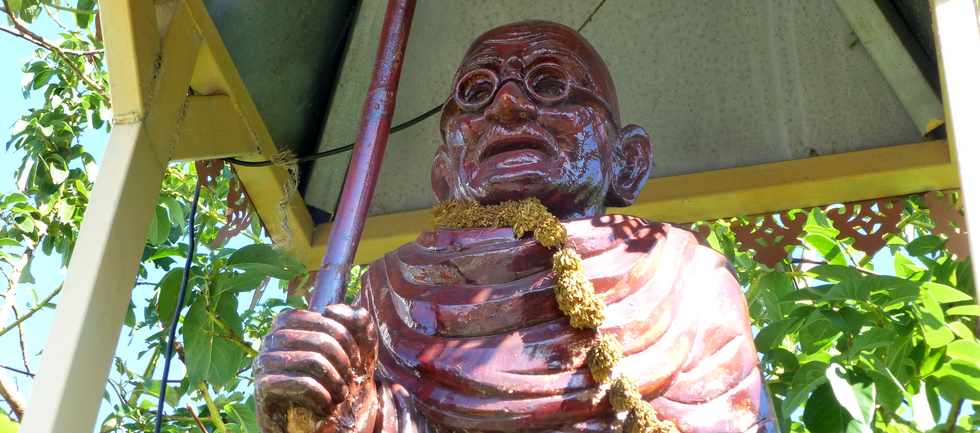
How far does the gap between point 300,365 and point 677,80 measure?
203 centimetres

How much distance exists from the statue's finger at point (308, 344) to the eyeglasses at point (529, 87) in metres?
1.01

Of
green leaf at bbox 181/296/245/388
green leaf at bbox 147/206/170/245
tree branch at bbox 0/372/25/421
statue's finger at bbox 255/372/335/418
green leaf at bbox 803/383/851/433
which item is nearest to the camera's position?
statue's finger at bbox 255/372/335/418

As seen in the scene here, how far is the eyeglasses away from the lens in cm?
282

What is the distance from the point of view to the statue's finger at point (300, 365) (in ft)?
6.33

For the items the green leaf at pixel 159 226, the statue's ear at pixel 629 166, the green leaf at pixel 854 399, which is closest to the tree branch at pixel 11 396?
the green leaf at pixel 159 226

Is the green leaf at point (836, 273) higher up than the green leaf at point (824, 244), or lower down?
lower down

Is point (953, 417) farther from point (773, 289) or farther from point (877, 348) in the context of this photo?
point (773, 289)

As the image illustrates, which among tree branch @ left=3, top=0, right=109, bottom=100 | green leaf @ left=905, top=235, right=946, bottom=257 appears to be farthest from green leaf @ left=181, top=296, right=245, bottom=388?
tree branch @ left=3, top=0, right=109, bottom=100

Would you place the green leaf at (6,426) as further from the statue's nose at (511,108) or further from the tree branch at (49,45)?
the tree branch at (49,45)

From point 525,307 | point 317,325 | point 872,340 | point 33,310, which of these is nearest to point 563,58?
point 525,307

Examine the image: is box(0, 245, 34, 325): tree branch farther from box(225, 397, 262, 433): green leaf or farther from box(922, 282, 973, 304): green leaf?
box(922, 282, 973, 304): green leaf

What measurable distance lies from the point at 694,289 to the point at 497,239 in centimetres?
43

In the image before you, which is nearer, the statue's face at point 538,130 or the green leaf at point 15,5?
the statue's face at point 538,130

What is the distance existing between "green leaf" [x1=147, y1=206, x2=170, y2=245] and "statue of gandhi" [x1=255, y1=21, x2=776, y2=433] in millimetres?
1143
